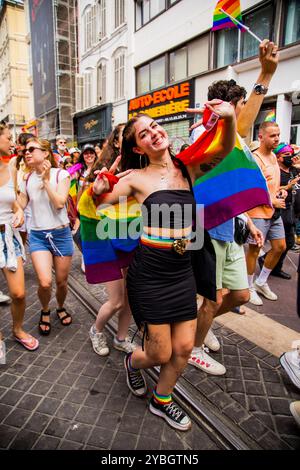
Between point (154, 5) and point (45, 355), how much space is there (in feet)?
52.6

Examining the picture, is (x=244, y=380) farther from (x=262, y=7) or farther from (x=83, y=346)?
(x=262, y=7)

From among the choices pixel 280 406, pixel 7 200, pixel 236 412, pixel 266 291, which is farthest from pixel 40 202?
pixel 266 291

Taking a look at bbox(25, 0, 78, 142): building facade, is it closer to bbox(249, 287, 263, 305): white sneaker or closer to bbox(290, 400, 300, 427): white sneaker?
bbox(249, 287, 263, 305): white sneaker

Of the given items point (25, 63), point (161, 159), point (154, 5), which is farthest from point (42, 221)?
point (25, 63)

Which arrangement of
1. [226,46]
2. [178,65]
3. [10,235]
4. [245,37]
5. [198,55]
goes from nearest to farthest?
1. [10,235]
2. [245,37]
3. [226,46]
4. [198,55]
5. [178,65]

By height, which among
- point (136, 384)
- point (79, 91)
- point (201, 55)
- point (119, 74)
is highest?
point (79, 91)

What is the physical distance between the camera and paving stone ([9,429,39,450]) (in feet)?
6.57

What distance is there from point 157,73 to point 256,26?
18.3 feet

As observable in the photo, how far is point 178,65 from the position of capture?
1312cm

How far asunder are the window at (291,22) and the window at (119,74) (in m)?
9.61

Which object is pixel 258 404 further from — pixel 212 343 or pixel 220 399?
pixel 212 343

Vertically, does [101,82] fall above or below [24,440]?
above

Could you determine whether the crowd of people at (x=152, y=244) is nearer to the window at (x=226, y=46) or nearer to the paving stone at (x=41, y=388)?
the paving stone at (x=41, y=388)

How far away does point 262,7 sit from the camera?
9.42 metres
